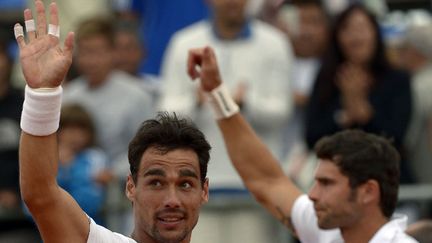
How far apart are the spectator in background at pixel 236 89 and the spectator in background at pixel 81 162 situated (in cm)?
64

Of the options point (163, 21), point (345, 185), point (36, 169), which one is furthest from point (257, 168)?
point (163, 21)

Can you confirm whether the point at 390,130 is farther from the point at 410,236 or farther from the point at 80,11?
the point at 80,11

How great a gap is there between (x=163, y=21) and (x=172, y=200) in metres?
6.93

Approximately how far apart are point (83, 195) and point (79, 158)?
0.37 m

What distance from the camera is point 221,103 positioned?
27.5 feet

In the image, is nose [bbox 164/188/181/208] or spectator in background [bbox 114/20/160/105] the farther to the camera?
spectator in background [bbox 114/20/160/105]

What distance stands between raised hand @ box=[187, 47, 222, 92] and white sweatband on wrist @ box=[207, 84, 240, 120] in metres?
0.03

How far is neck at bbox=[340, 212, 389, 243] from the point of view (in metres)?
8.15

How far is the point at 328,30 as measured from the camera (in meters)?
12.2

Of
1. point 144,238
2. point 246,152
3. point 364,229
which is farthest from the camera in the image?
point 246,152

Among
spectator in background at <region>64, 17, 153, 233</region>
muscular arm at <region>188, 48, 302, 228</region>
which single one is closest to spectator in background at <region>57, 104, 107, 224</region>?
spectator in background at <region>64, 17, 153, 233</region>

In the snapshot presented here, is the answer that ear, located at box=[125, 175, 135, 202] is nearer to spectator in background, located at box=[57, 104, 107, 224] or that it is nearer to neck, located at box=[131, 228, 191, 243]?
neck, located at box=[131, 228, 191, 243]

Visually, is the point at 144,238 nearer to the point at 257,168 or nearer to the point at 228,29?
the point at 257,168

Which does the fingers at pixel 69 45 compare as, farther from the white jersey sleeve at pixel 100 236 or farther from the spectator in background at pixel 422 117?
the spectator in background at pixel 422 117
